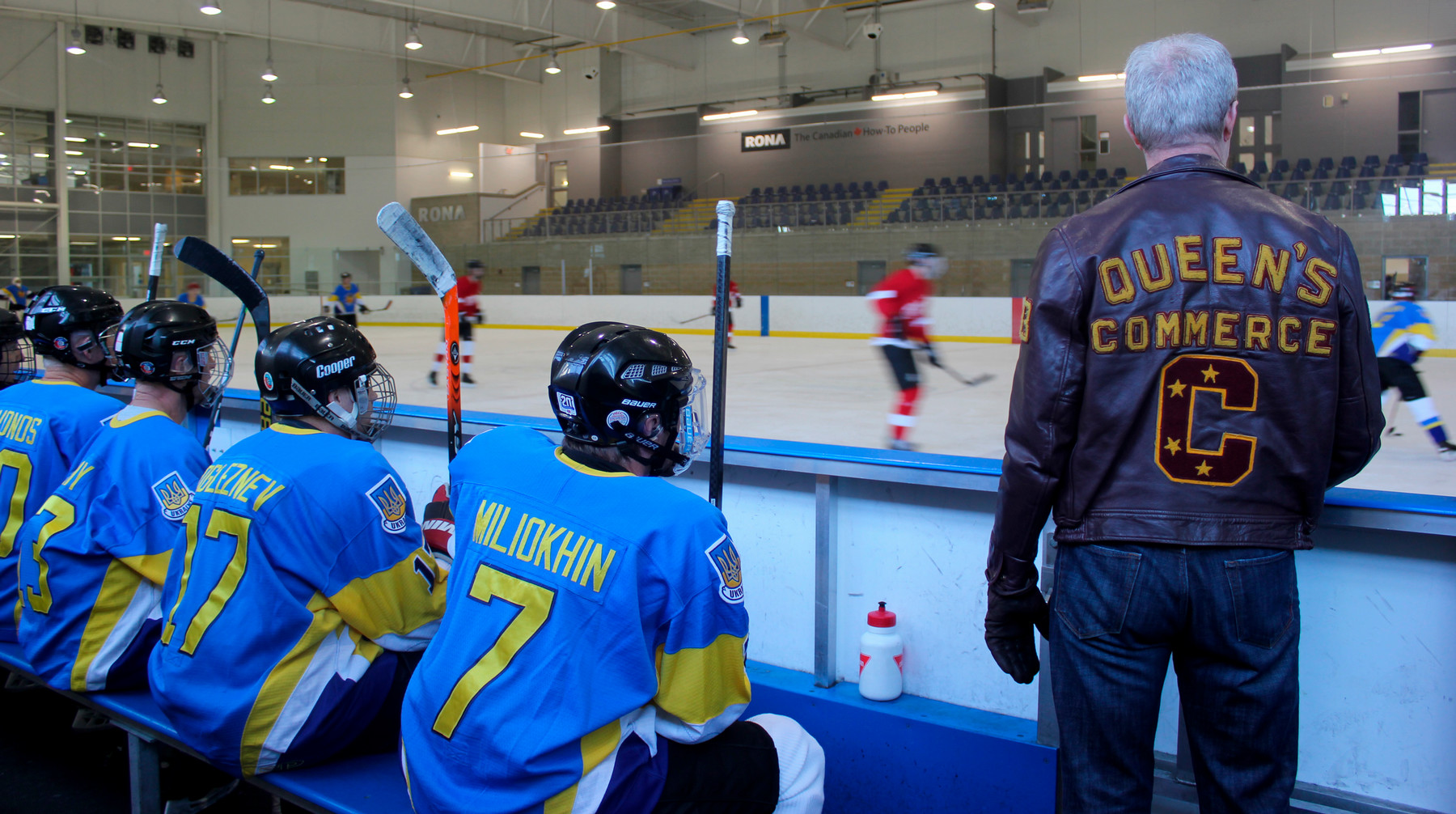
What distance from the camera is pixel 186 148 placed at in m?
24.2

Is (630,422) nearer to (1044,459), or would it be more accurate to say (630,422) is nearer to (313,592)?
(1044,459)

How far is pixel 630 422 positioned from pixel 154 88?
86.1ft

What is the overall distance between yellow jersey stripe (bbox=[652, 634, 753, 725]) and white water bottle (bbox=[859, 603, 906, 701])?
977mm

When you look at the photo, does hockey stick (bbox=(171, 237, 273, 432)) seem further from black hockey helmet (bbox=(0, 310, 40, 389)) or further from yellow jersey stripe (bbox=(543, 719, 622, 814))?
yellow jersey stripe (bbox=(543, 719, 622, 814))

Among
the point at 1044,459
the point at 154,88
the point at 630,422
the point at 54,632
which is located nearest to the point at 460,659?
the point at 630,422

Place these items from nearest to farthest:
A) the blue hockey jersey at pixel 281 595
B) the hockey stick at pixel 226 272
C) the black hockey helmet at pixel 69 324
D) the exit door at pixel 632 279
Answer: the blue hockey jersey at pixel 281 595, the black hockey helmet at pixel 69 324, the hockey stick at pixel 226 272, the exit door at pixel 632 279

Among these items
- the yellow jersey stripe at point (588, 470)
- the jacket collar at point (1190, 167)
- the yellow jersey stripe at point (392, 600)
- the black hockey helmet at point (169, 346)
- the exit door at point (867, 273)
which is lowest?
the yellow jersey stripe at point (392, 600)

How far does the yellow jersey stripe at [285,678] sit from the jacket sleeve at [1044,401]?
4.13ft

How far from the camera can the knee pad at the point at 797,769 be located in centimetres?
158

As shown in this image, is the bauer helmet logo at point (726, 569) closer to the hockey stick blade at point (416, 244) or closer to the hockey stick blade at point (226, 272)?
the hockey stick blade at point (416, 244)

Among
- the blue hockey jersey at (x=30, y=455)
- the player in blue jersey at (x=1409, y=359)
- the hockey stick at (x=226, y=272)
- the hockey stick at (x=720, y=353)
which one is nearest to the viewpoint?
the hockey stick at (x=720, y=353)

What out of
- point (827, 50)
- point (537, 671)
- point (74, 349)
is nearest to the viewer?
point (537, 671)

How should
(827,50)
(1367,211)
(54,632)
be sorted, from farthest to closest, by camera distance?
(827,50) → (1367,211) → (54,632)

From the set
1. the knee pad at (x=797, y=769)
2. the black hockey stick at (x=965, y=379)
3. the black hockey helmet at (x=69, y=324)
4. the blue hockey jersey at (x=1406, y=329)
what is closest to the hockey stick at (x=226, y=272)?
the black hockey helmet at (x=69, y=324)
